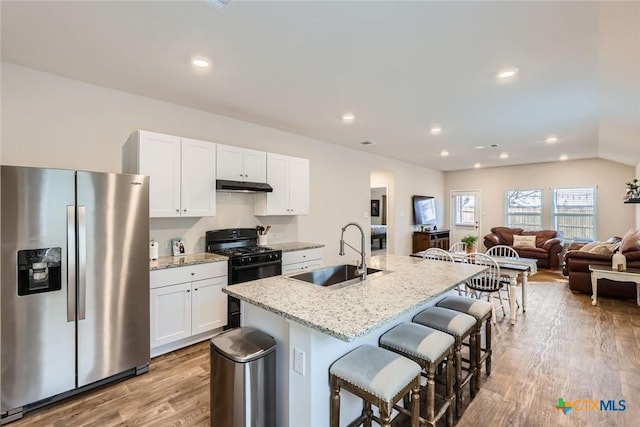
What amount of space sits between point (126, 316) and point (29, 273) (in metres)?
0.73

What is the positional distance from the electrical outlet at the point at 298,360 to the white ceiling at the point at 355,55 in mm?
1985

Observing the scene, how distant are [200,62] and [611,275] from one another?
5.93 meters

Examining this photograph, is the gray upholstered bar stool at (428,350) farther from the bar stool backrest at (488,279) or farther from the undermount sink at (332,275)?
the bar stool backrest at (488,279)

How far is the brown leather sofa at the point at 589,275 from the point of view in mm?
4570

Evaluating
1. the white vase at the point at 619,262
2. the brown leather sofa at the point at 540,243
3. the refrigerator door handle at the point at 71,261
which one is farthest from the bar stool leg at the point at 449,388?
the brown leather sofa at the point at 540,243

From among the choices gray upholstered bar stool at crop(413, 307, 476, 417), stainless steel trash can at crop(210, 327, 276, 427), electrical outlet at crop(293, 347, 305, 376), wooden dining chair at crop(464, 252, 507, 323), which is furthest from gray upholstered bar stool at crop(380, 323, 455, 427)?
wooden dining chair at crop(464, 252, 507, 323)

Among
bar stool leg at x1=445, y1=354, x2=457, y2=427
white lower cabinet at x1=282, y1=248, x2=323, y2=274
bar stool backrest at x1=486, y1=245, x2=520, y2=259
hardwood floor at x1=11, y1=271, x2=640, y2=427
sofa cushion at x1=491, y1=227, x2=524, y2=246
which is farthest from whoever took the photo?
sofa cushion at x1=491, y1=227, x2=524, y2=246

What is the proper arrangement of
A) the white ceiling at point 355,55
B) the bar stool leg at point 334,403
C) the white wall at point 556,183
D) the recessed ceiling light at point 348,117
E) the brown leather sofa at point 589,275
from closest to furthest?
the bar stool leg at point 334,403 → the white ceiling at point 355,55 → the recessed ceiling light at point 348,117 → the brown leather sofa at point 589,275 → the white wall at point 556,183

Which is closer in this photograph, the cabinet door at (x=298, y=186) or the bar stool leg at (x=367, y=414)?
the bar stool leg at (x=367, y=414)

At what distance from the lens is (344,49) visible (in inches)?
91.0

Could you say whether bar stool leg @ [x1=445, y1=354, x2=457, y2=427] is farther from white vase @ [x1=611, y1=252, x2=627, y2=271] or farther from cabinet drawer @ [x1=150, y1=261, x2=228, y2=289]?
white vase @ [x1=611, y1=252, x2=627, y2=271]

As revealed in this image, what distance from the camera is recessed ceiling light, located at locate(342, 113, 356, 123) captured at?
3.86m

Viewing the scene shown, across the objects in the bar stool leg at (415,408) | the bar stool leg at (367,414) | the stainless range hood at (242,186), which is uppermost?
the stainless range hood at (242,186)

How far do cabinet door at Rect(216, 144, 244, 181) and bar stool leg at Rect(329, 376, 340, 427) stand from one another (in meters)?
2.71
